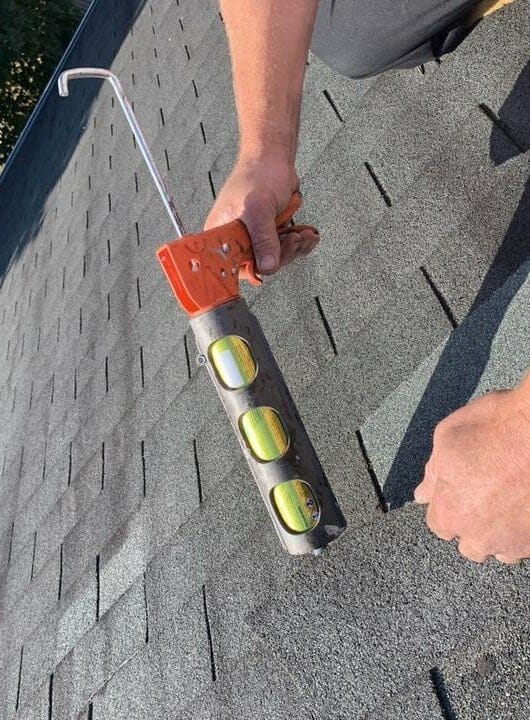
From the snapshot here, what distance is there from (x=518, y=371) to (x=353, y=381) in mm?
390

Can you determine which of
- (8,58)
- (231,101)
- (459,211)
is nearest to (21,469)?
(231,101)

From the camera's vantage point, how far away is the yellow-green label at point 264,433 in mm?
1236

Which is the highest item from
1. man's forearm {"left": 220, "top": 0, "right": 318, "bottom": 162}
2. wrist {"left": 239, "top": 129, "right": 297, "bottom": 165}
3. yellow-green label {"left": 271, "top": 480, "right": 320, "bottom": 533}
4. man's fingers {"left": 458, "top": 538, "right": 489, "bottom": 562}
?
man's forearm {"left": 220, "top": 0, "right": 318, "bottom": 162}

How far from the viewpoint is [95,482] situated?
2.21m

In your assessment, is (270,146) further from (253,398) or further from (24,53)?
(24,53)

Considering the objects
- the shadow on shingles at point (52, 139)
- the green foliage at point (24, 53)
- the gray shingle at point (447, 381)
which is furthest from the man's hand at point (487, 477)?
the green foliage at point (24, 53)

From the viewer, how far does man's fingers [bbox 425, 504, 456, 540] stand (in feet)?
3.21

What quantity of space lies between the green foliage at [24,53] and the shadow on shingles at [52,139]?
122 inches

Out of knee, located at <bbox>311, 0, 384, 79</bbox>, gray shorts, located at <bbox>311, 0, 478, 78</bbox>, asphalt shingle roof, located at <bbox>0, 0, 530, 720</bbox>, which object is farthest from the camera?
knee, located at <bbox>311, 0, 384, 79</bbox>

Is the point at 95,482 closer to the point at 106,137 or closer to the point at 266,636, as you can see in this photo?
the point at 266,636

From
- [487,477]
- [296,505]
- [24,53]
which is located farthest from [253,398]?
[24,53]

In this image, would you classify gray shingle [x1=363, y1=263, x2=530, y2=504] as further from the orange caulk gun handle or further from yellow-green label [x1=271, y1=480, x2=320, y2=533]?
the orange caulk gun handle

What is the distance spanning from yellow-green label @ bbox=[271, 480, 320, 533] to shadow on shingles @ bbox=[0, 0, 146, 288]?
3.55 metres

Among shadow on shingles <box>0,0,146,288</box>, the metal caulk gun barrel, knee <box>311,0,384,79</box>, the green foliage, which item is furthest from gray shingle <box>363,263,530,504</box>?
the green foliage
